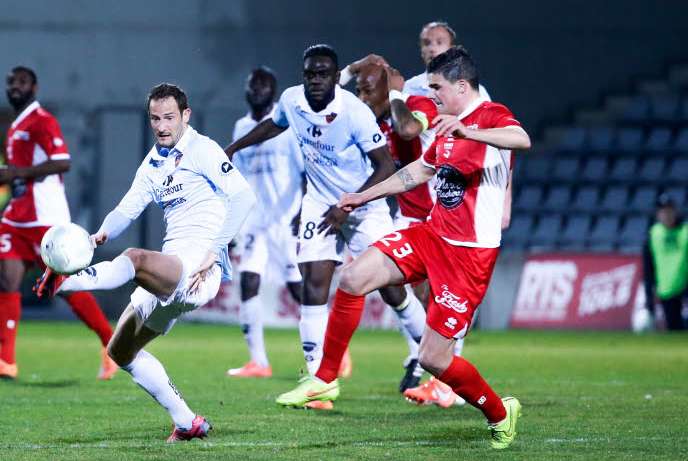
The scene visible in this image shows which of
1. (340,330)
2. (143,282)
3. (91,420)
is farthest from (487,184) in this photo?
(91,420)

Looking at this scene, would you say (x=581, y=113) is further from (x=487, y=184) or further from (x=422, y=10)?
(x=487, y=184)

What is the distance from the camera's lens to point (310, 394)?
24.2 feet

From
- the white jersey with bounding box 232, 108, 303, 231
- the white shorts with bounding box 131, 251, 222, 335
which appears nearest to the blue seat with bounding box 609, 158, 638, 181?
the white jersey with bounding box 232, 108, 303, 231

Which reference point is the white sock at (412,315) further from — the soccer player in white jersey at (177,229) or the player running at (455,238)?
the soccer player in white jersey at (177,229)

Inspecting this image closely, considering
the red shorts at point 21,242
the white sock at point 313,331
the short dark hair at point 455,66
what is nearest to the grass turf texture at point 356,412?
the white sock at point 313,331

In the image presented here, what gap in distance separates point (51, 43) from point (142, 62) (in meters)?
1.45

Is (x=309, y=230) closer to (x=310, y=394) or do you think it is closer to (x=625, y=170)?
(x=310, y=394)

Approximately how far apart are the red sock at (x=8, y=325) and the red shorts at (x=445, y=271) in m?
4.27

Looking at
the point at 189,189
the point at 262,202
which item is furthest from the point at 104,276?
the point at 262,202

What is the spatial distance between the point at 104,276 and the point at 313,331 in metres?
2.77

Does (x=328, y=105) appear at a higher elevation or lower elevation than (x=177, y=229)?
higher

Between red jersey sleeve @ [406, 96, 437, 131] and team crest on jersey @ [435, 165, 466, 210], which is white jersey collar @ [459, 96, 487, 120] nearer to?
team crest on jersey @ [435, 165, 466, 210]

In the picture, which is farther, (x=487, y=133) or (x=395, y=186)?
(x=395, y=186)

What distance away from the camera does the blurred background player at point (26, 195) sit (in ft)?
32.4
